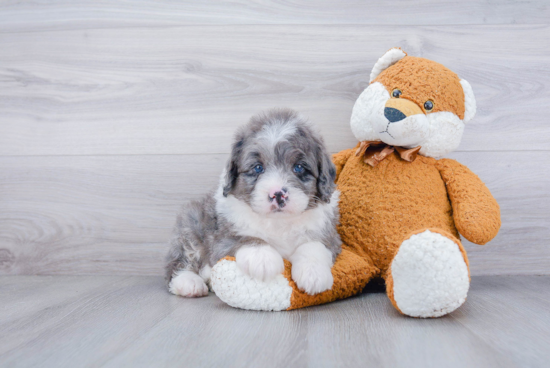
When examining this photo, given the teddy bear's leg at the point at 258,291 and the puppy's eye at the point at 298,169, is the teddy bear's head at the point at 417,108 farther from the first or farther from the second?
the teddy bear's leg at the point at 258,291

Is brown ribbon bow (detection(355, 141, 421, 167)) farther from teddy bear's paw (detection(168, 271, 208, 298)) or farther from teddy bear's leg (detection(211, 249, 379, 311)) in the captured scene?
teddy bear's paw (detection(168, 271, 208, 298))

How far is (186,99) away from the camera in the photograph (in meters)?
2.43

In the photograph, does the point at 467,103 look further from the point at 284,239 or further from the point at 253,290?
the point at 253,290

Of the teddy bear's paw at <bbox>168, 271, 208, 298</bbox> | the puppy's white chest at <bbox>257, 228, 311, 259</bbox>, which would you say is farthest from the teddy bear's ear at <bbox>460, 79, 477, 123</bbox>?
the teddy bear's paw at <bbox>168, 271, 208, 298</bbox>

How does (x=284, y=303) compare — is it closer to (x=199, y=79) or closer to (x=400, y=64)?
(x=400, y=64)

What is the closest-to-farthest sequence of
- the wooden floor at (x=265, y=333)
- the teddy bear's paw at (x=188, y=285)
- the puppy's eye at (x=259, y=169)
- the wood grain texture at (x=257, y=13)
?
1. the wooden floor at (x=265, y=333)
2. the puppy's eye at (x=259, y=169)
3. the teddy bear's paw at (x=188, y=285)
4. the wood grain texture at (x=257, y=13)

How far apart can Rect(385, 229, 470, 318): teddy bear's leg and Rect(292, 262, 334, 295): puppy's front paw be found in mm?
274

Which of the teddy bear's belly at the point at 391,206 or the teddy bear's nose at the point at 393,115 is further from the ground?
the teddy bear's nose at the point at 393,115

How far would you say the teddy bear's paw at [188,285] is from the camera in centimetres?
192

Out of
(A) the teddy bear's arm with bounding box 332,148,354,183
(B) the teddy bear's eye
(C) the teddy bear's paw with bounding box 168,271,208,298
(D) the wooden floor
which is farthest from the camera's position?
(A) the teddy bear's arm with bounding box 332,148,354,183

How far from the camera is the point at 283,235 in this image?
1.79 m

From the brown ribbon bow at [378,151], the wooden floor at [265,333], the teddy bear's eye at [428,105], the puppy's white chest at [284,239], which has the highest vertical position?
the teddy bear's eye at [428,105]

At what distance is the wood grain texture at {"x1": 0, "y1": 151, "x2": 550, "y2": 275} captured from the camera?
2367 mm

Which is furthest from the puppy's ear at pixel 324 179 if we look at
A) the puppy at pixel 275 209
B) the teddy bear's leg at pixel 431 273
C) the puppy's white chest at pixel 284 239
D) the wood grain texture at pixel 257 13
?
the wood grain texture at pixel 257 13
